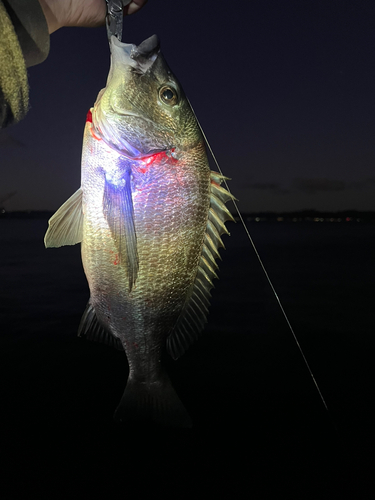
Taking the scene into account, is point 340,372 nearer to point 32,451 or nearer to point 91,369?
point 91,369

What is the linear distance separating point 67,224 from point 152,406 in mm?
1140

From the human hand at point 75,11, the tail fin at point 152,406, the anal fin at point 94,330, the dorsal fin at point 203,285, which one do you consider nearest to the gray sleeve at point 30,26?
the human hand at point 75,11

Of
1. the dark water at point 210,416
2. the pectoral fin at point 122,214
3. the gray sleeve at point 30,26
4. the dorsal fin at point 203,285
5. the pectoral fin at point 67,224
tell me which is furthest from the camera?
the dark water at point 210,416

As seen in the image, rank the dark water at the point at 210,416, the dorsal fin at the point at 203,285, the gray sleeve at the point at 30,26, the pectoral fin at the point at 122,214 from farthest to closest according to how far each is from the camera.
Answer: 1. the dark water at the point at 210,416
2. the dorsal fin at the point at 203,285
3. the pectoral fin at the point at 122,214
4. the gray sleeve at the point at 30,26

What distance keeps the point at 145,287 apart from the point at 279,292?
12823mm

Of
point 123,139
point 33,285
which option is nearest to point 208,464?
point 123,139

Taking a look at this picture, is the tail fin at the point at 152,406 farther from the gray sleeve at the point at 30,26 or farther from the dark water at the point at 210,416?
the gray sleeve at the point at 30,26

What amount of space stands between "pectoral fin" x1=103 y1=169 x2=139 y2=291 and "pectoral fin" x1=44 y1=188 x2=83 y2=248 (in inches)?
9.5

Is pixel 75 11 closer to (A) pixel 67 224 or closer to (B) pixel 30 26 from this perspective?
(B) pixel 30 26

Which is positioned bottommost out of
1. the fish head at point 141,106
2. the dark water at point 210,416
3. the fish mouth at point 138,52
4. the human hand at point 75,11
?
the dark water at point 210,416

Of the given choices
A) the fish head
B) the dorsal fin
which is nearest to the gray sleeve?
the fish head

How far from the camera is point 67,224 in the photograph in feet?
5.74

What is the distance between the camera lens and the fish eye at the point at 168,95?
1751 mm

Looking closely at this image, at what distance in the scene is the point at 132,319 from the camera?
1756mm
